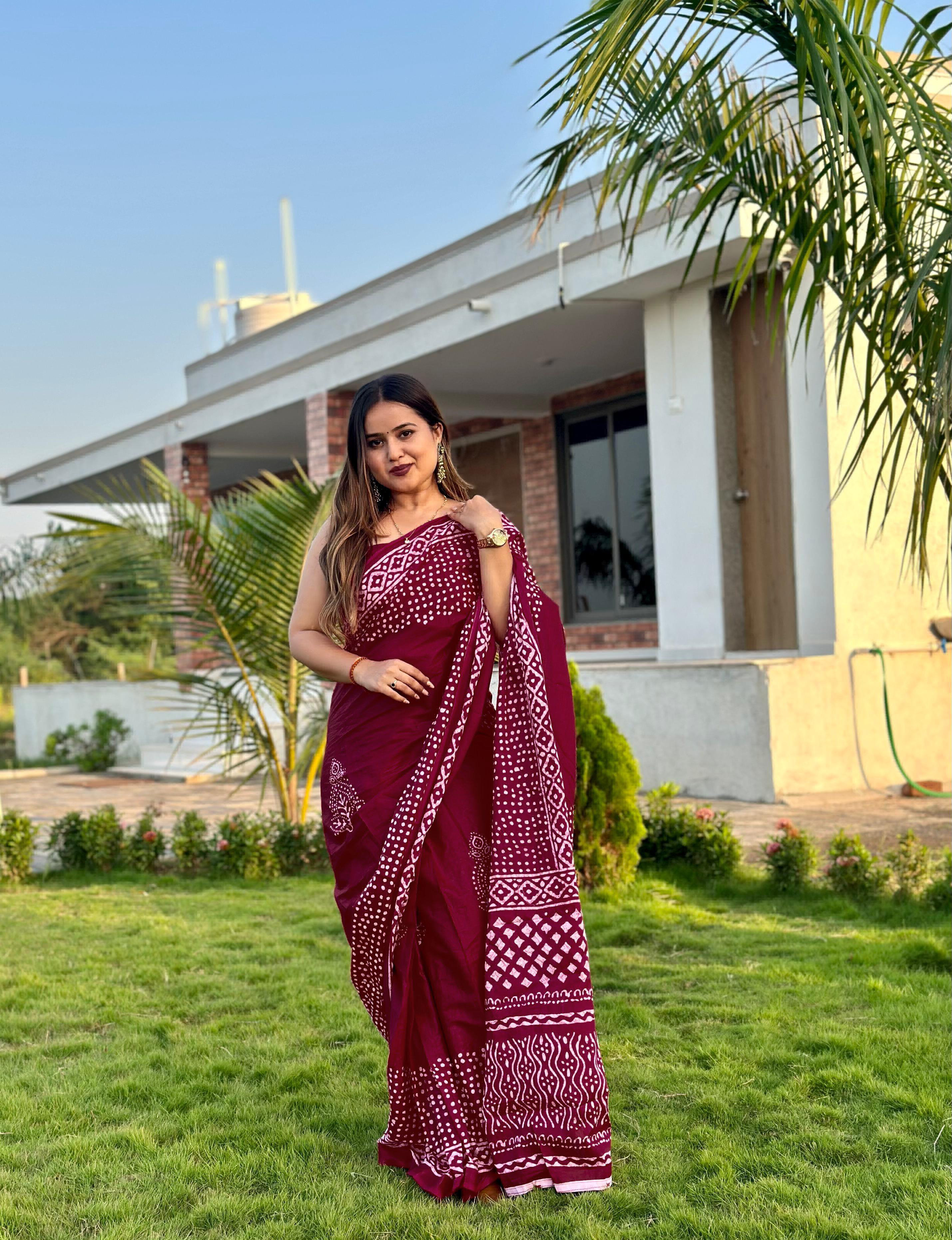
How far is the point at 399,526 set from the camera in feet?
10.3

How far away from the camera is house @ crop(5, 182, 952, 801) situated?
29.0ft

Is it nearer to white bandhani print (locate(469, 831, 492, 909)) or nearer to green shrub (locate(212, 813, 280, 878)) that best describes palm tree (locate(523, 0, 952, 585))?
white bandhani print (locate(469, 831, 492, 909))

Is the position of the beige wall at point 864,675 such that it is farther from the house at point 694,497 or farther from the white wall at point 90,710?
the white wall at point 90,710

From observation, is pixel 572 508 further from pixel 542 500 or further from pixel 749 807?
pixel 749 807

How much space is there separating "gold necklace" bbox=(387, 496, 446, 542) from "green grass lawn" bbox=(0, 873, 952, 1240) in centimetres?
152

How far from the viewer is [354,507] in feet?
10.3

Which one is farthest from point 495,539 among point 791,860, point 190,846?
point 190,846

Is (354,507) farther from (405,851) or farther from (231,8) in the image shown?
(231,8)

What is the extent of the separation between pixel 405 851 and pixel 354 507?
858 mm

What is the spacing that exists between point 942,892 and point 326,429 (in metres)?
8.53

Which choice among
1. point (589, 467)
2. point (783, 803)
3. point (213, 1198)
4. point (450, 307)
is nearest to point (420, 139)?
point (450, 307)

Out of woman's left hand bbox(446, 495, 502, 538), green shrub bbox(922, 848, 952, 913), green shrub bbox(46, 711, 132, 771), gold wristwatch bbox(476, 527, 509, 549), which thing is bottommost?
green shrub bbox(922, 848, 952, 913)

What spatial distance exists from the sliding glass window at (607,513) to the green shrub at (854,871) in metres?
6.11

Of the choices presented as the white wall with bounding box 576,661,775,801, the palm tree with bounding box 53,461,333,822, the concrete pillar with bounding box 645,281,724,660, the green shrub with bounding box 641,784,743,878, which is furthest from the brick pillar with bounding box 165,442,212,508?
the green shrub with bounding box 641,784,743,878
